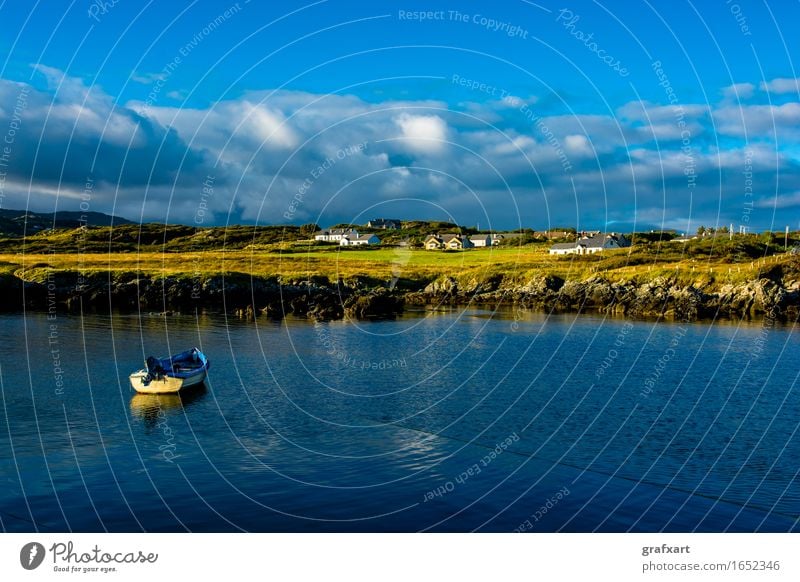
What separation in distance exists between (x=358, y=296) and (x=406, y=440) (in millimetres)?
77679

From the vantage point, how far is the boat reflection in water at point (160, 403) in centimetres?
4156

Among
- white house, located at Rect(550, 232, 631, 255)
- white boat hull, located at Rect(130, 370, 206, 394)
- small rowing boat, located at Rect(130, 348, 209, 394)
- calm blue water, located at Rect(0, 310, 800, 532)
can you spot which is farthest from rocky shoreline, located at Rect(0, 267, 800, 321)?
white boat hull, located at Rect(130, 370, 206, 394)

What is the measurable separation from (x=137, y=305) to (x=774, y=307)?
104 metres

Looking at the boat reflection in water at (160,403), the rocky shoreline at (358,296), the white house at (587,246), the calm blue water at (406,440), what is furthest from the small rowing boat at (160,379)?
the white house at (587,246)

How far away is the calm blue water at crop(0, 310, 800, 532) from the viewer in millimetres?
25781

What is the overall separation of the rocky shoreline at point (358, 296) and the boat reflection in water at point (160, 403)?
55.2 meters

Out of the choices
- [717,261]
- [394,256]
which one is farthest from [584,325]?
[394,256]

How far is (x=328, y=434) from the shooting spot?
1480 inches

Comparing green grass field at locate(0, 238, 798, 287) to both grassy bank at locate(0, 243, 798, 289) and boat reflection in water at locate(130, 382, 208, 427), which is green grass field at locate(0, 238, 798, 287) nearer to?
grassy bank at locate(0, 243, 798, 289)

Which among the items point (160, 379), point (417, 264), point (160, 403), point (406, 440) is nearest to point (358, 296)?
point (417, 264)

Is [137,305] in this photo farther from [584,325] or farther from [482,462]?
[482,462]
